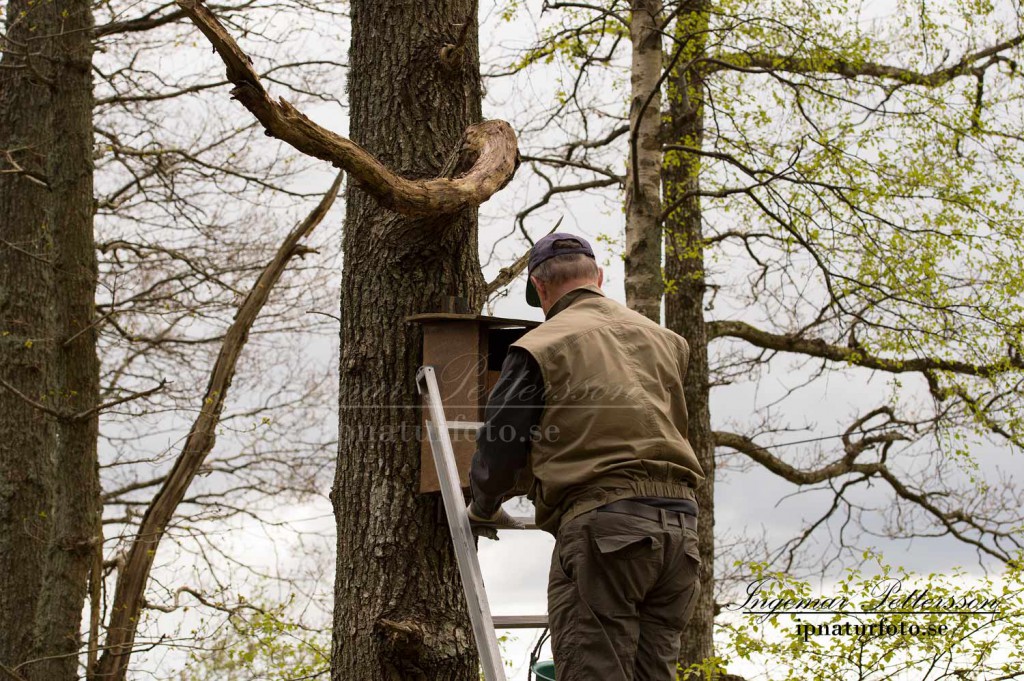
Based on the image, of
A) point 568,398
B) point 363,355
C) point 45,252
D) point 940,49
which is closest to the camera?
point 568,398

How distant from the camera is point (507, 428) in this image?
3.26 metres

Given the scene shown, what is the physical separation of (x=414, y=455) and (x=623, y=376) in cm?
107

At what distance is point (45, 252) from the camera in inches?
297

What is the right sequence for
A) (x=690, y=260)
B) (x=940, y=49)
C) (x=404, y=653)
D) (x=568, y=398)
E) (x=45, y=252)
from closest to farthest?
1. (x=568, y=398)
2. (x=404, y=653)
3. (x=45, y=252)
4. (x=690, y=260)
5. (x=940, y=49)

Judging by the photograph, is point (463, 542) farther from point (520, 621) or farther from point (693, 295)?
point (693, 295)

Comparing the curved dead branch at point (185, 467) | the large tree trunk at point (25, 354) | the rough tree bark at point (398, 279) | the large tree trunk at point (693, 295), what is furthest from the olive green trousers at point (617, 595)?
the large tree trunk at point (693, 295)

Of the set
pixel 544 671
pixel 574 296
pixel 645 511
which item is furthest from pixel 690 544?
pixel 544 671

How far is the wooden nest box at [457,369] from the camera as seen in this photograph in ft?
12.9

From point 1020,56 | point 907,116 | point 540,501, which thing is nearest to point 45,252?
point 540,501

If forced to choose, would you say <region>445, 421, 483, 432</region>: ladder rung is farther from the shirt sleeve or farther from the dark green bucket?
the dark green bucket

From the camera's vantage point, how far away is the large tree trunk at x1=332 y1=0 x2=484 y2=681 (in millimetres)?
3924

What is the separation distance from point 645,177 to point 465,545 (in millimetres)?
4932

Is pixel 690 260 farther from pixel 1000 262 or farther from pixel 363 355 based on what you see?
pixel 363 355

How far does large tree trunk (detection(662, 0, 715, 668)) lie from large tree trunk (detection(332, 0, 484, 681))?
4.78 metres
